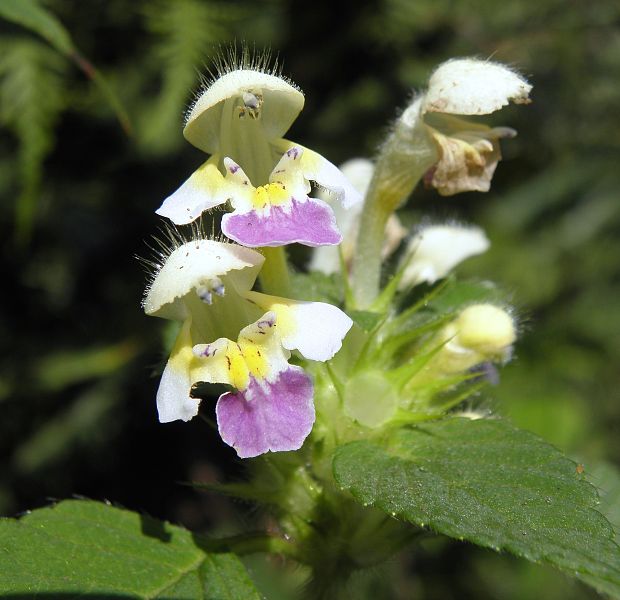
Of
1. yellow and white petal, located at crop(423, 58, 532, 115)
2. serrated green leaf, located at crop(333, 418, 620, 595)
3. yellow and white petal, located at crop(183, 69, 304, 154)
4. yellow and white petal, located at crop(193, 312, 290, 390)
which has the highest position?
yellow and white petal, located at crop(423, 58, 532, 115)

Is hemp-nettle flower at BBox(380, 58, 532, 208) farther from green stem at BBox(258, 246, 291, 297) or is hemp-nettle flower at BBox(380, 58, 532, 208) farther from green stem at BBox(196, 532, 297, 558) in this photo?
green stem at BBox(196, 532, 297, 558)

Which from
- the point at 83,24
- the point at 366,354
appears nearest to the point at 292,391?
the point at 366,354

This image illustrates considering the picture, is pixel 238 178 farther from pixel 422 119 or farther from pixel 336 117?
pixel 336 117

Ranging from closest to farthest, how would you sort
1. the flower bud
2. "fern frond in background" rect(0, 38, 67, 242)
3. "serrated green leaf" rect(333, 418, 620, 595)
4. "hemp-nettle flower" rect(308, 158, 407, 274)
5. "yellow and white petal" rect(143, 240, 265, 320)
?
"serrated green leaf" rect(333, 418, 620, 595), "yellow and white petal" rect(143, 240, 265, 320), the flower bud, "hemp-nettle flower" rect(308, 158, 407, 274), "fern frond in background" rect(0, 38, 67, 242)

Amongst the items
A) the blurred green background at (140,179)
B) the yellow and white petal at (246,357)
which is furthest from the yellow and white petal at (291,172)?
the blurred green background at (140,179)

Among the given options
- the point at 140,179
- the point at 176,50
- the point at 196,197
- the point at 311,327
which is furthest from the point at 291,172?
the point at 140,179

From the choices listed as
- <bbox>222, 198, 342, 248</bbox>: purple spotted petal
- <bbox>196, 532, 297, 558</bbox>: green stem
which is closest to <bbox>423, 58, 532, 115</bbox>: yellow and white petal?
<bbox>222, 198, 342, 248</bbox>: purple spotted petal

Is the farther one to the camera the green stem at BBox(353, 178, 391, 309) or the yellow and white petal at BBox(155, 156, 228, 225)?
the green stem at BBox(353, 178, 391, 309)
